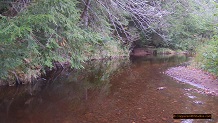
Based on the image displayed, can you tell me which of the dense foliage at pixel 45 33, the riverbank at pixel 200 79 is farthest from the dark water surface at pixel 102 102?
the dense foliage at pixel 45 33

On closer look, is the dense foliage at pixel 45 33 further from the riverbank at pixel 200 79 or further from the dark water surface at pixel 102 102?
the dark water surface at pixel 102 102

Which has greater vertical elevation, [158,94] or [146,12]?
[146,12]

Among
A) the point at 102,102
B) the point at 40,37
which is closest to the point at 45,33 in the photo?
the point at 40,37

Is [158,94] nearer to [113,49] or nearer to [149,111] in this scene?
[149,111]

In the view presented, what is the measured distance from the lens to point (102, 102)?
24.7 ft

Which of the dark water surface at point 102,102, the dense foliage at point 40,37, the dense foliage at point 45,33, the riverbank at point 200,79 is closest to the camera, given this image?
the dense foliage at point 40,37

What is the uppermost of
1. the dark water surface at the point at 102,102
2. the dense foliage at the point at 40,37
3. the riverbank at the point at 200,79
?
the dense foliage at the point at 40,37

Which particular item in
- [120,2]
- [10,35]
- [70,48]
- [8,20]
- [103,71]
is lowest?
[103,71]

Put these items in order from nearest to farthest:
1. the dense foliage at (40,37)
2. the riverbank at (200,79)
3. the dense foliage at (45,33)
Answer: the dense foliage at (40,37)
the dense foliage at (45,33)
the riverbank at (200,79)

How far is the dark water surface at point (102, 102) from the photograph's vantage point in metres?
6.16

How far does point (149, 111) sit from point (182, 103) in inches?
52.7

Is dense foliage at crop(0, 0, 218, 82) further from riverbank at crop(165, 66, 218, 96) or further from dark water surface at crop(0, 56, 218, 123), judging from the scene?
dark water surface at crop(0, 56, 218, 123)

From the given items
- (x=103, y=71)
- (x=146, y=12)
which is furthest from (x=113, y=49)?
(x=146, y=12)

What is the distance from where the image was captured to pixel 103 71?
14008mm
